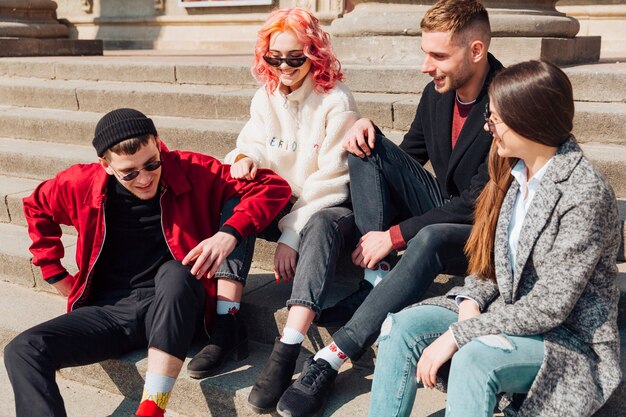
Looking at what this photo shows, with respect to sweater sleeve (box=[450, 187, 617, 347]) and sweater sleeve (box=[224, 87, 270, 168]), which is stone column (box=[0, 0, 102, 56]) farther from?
sweater sleeve (box=[450, 187, 617, 347])

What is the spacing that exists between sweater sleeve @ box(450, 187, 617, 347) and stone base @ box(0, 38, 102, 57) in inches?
252

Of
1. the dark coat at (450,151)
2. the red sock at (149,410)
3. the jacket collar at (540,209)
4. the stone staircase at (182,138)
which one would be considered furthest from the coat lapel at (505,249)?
the red sock at (149,410)

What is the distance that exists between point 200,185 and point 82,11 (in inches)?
392

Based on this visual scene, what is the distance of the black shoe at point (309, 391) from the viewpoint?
102 inches

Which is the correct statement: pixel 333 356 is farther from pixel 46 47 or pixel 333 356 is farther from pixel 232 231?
pixel 46 47

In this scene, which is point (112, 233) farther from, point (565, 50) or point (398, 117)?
point (565, 50)

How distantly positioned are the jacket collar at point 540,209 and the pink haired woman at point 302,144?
764 millimetres

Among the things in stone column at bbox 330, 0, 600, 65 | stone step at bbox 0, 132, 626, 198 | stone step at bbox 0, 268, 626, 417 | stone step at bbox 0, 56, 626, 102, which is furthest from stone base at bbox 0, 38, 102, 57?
stone step at bbox 0, 268, 626, 417

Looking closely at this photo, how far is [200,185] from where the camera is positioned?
3.13 meters

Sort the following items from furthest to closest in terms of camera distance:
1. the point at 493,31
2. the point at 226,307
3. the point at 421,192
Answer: the point at 493,31 < the point at 421,192 < the point at 226,307

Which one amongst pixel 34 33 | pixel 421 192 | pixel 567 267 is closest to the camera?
pixel 567 267

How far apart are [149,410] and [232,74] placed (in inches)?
130

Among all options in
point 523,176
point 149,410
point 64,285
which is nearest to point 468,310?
point 523,176

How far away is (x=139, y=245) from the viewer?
307cm
